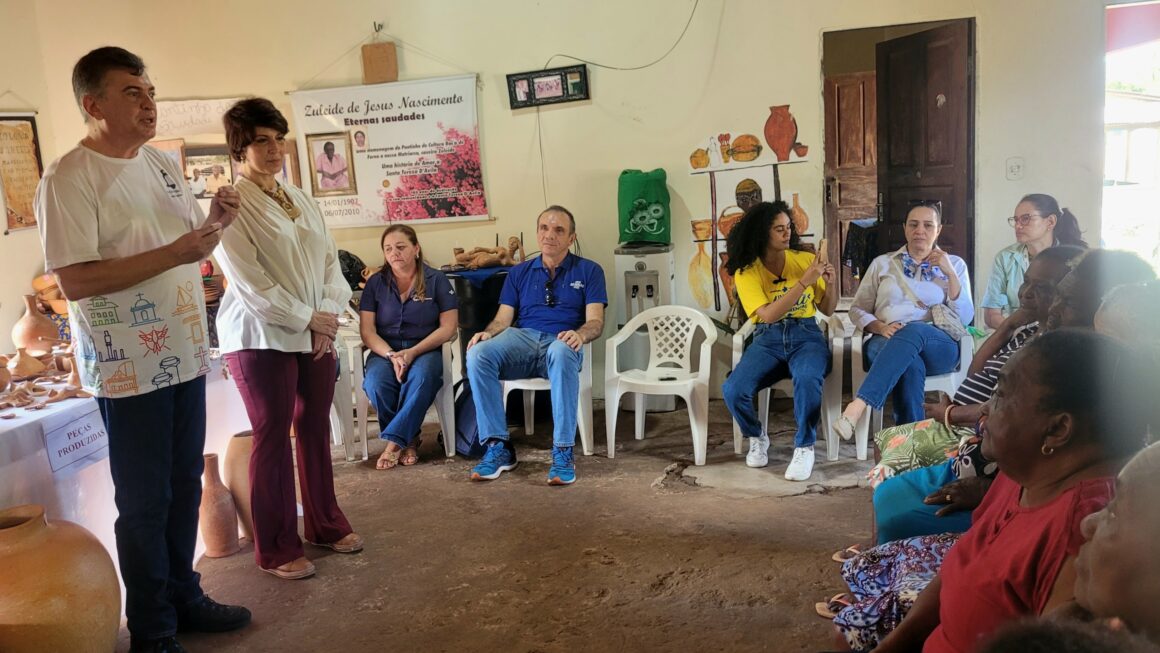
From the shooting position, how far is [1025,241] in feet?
12.8

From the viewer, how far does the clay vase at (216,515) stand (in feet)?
10.3

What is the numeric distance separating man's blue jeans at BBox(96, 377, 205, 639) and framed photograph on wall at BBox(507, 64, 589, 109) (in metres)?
3.02

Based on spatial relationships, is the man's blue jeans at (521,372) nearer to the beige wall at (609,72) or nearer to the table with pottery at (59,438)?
the beige wall at (609,72)

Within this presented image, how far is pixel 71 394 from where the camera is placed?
270 centimetres

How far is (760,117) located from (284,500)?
10.6 feet

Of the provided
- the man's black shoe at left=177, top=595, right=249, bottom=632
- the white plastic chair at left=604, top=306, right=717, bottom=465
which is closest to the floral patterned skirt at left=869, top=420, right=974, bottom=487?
the white plastic chair at left=604, top=306, right=717, bottom=465

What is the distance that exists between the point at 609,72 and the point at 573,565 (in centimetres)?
298

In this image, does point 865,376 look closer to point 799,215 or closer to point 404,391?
point 799,215

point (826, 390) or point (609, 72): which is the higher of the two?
point (609, 72)

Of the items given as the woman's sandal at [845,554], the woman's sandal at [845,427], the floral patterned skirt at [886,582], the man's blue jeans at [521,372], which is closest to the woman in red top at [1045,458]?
the floral patterned skirt at [886,582]

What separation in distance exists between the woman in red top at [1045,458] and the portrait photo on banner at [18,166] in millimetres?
5059

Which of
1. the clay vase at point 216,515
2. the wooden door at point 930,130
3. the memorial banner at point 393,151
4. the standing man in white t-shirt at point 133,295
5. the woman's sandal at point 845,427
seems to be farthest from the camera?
the memorial banner at point 393,151

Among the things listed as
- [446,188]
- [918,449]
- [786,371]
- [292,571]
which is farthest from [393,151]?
[918,449]

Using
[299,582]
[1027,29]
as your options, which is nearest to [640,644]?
[299,582]
